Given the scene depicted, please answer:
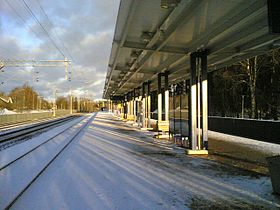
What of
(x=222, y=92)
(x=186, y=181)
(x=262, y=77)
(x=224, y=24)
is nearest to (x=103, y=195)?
(x=186, y=181)

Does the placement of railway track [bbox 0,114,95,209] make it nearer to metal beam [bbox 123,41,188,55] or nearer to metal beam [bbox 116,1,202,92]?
metal beam [bbox 123,41,188,55]

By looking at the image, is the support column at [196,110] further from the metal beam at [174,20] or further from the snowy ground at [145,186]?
the snowy ground at [145,186]

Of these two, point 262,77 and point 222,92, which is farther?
point 222,92

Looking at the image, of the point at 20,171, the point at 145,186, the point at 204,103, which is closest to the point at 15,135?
the point at 20,171

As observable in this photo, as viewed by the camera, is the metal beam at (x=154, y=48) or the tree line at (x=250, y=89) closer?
the metal beam at (x=154, y=48)

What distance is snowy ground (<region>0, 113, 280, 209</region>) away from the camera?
6.09m

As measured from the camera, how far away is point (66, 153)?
12938mm

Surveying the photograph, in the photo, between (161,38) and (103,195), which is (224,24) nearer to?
(161,38)

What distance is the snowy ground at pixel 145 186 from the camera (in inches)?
240

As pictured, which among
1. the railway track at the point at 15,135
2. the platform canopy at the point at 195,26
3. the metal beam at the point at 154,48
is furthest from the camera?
the railway track at the point at 15,135

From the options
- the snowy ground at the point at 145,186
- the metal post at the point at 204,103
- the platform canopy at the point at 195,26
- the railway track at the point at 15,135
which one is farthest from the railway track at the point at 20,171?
the metal post at the point at 204,103

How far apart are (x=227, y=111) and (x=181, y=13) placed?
1989cm

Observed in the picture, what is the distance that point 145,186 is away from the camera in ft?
24.7

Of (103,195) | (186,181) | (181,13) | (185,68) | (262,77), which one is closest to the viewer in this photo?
(103,195)
